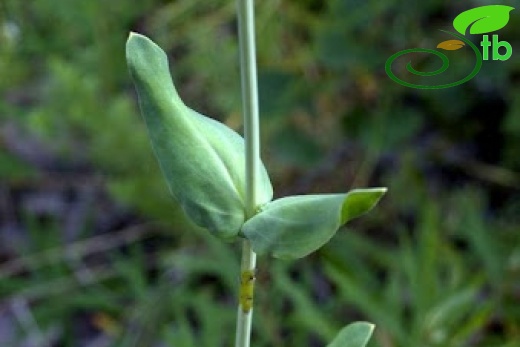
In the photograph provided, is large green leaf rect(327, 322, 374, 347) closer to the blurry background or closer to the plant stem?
the plant stem

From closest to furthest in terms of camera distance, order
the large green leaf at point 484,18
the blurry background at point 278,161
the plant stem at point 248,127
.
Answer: the plant stem at point 248,127
the large green leaf at point 484,18
the blurry background at point 278,161

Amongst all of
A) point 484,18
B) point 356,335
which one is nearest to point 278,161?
point 484,18

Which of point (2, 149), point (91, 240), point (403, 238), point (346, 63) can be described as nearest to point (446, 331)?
point (403, 238)

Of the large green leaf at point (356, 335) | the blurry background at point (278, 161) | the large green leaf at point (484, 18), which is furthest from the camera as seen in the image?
the blurry background at point (278, 161)

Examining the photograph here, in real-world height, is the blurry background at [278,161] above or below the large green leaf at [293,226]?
below

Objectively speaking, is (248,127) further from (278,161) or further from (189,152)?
(278,161)

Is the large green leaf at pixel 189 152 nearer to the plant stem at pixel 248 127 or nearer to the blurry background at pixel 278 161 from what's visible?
the plant stem at pixel 248 127

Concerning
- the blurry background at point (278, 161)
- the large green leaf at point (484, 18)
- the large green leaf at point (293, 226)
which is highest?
the large green leaf at point (484, 18)

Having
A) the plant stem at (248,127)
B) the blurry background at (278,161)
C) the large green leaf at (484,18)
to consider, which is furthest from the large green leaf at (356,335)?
the blurry background at (278,161)

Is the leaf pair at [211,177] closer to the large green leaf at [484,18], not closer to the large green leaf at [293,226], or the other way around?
the large green leaf at [293,226]

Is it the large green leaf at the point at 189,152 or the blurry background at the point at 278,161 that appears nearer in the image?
the large green leaf at the point at 189,152
